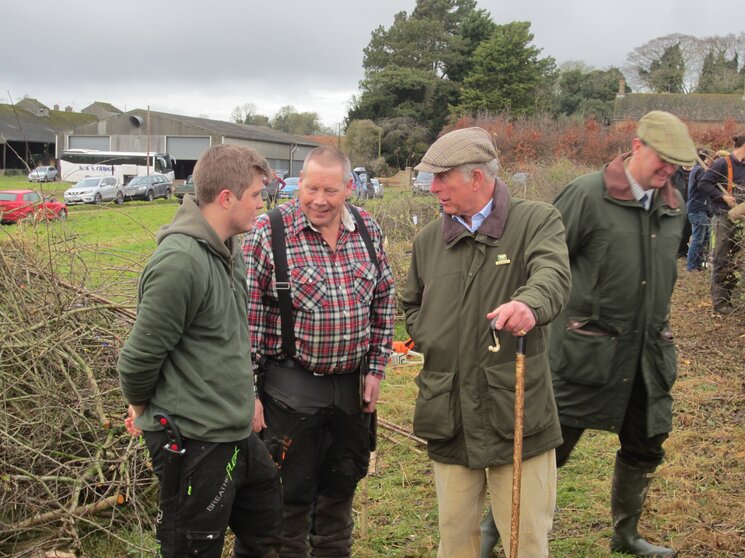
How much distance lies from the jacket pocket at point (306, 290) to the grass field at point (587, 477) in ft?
4.32

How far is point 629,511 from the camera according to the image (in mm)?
3613

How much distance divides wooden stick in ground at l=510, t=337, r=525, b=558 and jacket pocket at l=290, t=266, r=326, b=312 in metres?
0.88

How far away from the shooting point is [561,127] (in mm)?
30859

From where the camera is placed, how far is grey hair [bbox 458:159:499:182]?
9.29ft

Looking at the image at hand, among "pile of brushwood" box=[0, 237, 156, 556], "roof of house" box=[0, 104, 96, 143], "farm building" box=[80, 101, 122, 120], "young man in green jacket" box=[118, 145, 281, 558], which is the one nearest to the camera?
"young man in green jacket" box=[118, 145, 281, 558]

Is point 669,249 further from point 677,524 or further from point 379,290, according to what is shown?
point 677,524

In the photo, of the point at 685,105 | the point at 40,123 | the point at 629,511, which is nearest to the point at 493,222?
the point at 629,511

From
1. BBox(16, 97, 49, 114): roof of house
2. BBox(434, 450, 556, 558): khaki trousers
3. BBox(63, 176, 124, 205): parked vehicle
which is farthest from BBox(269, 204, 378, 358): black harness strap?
BBox(16, 97, 49, 114): roof of house

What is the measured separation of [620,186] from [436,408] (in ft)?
4.28

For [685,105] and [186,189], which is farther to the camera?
[685,105]

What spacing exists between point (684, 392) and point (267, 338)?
4236mm

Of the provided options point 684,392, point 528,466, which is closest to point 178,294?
point 528,466

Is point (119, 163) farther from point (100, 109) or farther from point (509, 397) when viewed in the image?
point (509, 397)

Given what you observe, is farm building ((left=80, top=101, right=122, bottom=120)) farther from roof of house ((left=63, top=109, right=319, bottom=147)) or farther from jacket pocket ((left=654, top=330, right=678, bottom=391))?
jacket pocket ((left=654, top=330, right=678, bottom=391))
